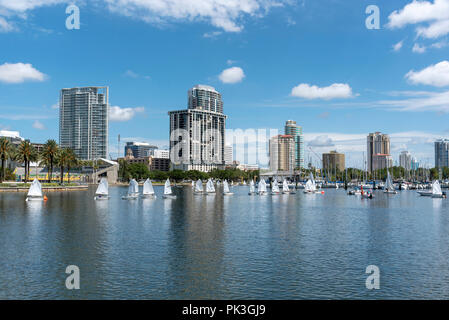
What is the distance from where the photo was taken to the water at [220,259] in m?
29.1

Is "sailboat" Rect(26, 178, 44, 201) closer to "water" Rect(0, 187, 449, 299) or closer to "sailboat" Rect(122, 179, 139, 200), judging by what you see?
"sailboat" Rect(122, 179, 139, 200)

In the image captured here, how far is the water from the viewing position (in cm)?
2908

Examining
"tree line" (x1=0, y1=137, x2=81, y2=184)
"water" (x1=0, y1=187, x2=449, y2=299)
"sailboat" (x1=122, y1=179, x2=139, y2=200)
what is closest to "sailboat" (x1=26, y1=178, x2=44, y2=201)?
"sailboat" (x1=122, y1=179, x2=139, y2=200)

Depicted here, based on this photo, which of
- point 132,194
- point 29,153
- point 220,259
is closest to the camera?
point 220,259

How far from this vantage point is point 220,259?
38.4 meters

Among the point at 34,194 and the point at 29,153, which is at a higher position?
the point at 29,153

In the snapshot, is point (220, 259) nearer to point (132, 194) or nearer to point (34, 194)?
point (34, 194)

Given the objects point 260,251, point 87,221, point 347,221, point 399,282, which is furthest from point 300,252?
point 87,221

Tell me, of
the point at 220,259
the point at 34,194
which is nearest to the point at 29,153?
the point at 34,194

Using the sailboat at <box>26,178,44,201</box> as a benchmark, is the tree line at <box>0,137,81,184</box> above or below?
above

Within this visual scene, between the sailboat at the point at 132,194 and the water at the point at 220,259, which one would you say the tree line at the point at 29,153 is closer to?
the sailboat at the point at 132,194

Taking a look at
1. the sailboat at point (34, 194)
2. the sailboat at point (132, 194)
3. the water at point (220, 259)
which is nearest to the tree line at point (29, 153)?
the sailboat at point (34, 194)
